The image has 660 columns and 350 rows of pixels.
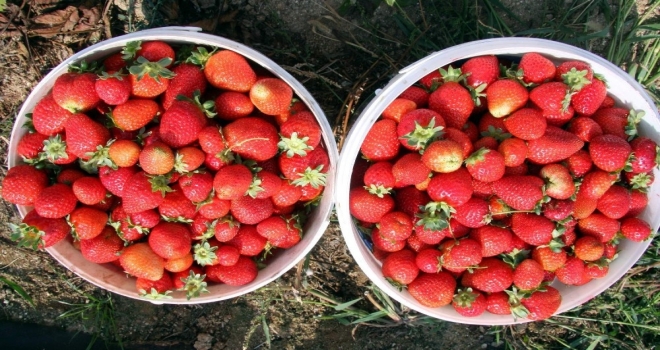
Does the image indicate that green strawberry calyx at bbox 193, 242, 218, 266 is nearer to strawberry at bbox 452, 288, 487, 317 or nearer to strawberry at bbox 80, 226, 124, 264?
strawberry at bbox 80, 226, 124, 264

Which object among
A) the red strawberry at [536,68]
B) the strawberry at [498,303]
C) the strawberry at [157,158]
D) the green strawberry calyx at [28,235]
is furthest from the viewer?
the strawberry at [498,303]

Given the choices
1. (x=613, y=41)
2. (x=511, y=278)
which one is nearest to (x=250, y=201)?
(x=511, y=278)

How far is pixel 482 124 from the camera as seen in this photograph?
177 cm

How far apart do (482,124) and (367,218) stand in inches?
19.5

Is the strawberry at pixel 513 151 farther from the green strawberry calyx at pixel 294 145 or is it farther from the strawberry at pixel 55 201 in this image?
the strawberry at pixel 55 201

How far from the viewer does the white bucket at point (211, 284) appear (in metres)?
1.64

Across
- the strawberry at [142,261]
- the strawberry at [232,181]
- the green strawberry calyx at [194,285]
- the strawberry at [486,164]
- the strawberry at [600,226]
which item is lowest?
the green strawberry calyx at [194,285]

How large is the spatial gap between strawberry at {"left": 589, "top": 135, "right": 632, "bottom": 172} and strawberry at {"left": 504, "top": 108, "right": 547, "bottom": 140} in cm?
19

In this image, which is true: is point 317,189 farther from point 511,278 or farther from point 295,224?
point 511,278

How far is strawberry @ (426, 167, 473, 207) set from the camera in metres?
1.61

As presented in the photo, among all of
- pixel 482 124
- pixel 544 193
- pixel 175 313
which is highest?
pixel 482 124

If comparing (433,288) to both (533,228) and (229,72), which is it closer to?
(533,228)

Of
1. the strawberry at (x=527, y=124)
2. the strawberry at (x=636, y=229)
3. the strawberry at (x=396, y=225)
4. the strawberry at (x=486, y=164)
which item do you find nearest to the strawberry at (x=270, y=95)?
the strawberry at (x=396, y=225)

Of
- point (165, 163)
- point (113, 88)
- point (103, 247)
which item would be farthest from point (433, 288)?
point (113, 88)
